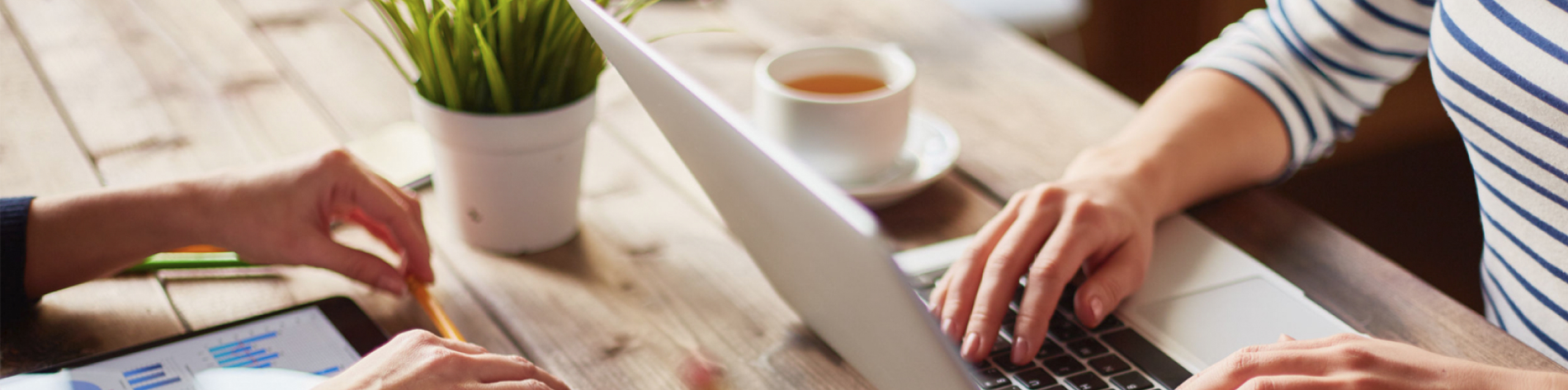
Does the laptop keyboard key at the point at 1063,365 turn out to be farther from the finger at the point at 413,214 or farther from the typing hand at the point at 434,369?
the finger at the point at 413,214

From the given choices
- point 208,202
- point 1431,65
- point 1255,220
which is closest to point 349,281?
point 208,202

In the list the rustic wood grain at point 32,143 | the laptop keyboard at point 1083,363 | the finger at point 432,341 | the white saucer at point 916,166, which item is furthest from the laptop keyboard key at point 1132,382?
the rustic wood grain at point 32,143

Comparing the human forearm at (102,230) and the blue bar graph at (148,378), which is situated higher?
the human forearm at (102,230)

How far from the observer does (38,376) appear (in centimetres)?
59

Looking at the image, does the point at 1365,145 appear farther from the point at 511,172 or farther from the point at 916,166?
the point at 511,172

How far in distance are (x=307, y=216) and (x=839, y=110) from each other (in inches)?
14.1

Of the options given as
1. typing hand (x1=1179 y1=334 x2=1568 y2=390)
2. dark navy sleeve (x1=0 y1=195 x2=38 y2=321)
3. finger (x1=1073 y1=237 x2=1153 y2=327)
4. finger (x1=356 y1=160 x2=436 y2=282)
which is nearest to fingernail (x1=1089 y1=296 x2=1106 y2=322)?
finger (x1=1073 y1=237 x2=1153 y2=327)

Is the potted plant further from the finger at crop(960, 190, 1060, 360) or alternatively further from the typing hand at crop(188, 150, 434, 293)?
the finger at crop(960, 190, 1060, 360)

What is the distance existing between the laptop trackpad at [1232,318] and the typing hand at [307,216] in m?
0.47

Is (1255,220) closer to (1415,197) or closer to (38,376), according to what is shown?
(38,376)

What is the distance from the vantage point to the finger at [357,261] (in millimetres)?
688

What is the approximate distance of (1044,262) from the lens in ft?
2.18

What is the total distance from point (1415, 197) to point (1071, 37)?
72 cm

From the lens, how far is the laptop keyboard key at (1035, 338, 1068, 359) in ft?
2.08
